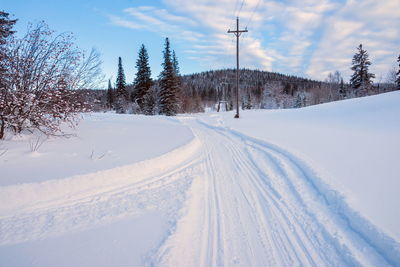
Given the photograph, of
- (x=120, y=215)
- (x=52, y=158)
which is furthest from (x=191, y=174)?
(x=52, y=158)

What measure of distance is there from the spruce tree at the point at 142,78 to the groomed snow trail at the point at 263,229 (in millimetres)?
32244

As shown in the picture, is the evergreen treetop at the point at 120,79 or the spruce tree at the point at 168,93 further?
A: the evergreen treetop at the point at 120,79

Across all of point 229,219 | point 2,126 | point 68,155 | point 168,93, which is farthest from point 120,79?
point 229,219

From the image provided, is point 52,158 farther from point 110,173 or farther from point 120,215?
point 120,215

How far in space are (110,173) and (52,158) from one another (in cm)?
170

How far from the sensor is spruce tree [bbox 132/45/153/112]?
34375 mm

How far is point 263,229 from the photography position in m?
2.88

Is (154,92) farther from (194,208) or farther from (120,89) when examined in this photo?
(194,208)

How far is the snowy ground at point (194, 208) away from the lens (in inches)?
93.8

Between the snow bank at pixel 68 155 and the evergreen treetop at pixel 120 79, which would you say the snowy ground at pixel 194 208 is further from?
the evergreen treetop at pixel 120 79

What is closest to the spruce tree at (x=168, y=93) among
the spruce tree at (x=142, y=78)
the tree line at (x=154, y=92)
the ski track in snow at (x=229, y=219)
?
the tree line at (x=154, y=92)

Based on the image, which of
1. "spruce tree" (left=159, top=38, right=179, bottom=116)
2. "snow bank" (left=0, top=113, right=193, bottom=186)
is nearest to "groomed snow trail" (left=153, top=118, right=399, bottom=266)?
"snow bank" (left=0, top=113, right=193, bottom=186)

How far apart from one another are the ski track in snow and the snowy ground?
0.05 feet

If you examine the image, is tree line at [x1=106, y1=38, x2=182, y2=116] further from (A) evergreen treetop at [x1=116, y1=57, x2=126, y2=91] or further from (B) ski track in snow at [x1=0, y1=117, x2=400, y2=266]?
(B) ski track in snow at [x1=0, y1=117, x2=400, y2=266]
